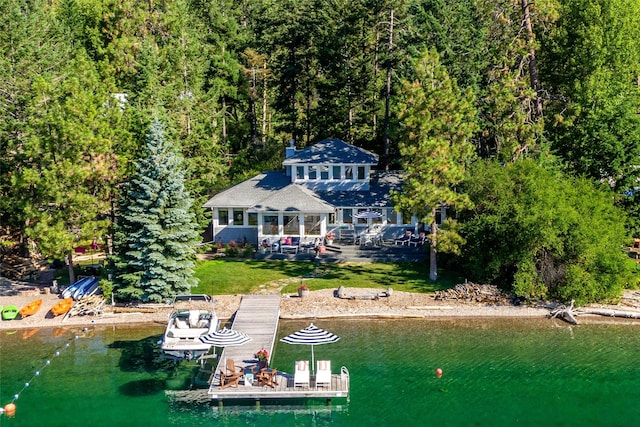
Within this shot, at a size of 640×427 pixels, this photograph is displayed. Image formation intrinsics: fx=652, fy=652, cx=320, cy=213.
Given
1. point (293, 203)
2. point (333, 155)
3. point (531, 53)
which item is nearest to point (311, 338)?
point (293, 203)

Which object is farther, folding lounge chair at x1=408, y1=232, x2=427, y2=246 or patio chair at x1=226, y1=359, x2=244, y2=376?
folding lounge chair at x1=408, y1=232, x2=427, y2=246

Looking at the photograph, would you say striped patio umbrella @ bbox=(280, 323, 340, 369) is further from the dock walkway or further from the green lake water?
the green lake water

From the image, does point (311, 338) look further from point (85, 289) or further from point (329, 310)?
point (85, 289)

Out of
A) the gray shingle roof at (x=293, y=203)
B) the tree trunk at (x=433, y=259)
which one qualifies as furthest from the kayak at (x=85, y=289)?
the tree trunk at (x=433, y=259)

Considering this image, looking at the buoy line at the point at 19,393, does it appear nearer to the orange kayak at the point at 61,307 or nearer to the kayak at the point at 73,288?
the orange kayak at the point at 61,307

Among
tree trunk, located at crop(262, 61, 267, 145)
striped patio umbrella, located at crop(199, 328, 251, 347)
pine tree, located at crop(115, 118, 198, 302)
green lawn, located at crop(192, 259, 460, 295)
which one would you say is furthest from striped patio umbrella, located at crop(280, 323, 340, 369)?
tree trunk, located at crop(262, 61, 267, 145)

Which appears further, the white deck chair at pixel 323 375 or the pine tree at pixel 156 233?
the pine tree at pixel 156 233
